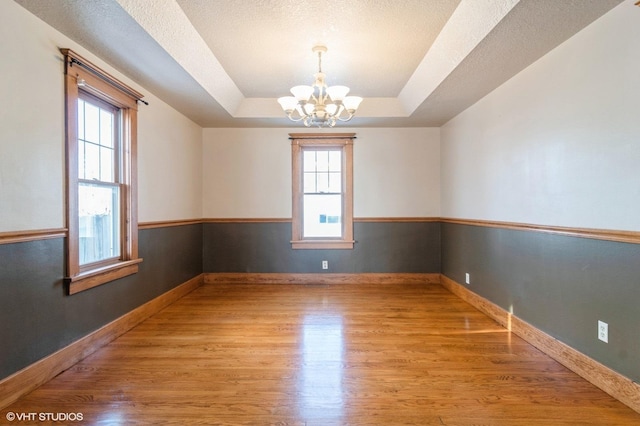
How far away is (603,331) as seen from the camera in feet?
6.89

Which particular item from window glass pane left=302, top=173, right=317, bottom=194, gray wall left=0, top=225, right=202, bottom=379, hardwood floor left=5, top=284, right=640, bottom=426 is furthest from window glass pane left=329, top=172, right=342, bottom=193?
gray wall left=0, top=225, right=202, bottom=379

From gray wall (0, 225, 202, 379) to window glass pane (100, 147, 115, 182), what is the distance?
2.62 feet

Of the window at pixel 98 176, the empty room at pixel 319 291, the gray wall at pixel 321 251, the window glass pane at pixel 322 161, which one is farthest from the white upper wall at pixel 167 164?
the window glass pane at pixel 322 161

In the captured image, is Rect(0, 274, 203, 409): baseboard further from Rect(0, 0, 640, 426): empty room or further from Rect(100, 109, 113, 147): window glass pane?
Rect(100, 109, 113, 147): window glass pane

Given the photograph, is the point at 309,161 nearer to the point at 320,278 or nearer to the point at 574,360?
the point at 320,278

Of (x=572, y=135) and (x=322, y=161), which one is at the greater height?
(x=322, y=161)

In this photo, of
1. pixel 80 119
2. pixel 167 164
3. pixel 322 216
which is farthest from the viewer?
pixel 322 216

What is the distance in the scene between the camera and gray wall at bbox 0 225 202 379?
1.94 metres

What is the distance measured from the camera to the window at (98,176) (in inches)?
93.9

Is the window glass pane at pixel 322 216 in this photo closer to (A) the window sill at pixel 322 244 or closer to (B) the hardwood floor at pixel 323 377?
(A) the window sill at pixel 322 244

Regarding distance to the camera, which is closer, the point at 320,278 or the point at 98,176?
the point at 98,176

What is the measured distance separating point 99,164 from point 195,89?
46.5 inches

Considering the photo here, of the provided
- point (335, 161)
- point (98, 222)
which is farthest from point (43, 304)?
point (335, 161)

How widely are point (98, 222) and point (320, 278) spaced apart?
3045 millimetres
